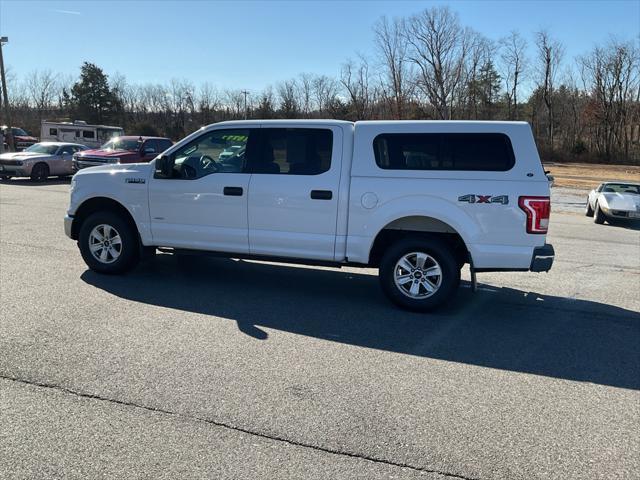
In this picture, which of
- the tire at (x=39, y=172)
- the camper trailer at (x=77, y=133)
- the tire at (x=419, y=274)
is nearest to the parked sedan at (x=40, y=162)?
the tire at (x=39, y=172)

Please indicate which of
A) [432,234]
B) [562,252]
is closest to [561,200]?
[562,252]

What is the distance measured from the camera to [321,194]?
6090mm

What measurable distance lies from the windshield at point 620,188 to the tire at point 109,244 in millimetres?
16607

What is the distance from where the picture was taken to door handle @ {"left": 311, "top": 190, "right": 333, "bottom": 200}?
19.9 feet

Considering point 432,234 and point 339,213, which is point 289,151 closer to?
point 339,213

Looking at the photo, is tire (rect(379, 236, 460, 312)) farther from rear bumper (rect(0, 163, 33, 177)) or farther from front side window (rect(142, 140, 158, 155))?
rear bumper (rect(0, 163, 33, 177))

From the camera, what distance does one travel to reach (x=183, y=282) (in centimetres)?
695

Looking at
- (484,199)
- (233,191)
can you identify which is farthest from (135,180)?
(484,199)

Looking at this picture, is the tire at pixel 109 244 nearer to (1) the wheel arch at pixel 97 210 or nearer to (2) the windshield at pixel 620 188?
(1) the wheel arch at pixel 97 210

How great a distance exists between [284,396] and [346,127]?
136 inches

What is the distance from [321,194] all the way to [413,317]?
1691mm

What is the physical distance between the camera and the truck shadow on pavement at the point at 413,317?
479 cm

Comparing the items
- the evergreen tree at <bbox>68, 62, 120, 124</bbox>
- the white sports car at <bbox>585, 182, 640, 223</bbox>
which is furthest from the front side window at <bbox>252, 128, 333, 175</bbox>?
the evergreen tree at <bbox>68, 62, 120, 124</bbox>

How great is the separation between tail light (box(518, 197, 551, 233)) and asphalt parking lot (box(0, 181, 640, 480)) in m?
1.06
